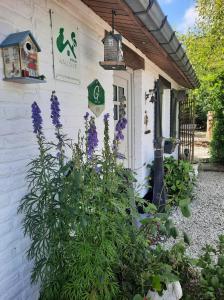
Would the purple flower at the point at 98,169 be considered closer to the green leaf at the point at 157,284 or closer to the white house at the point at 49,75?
the white house at the point at 49,75

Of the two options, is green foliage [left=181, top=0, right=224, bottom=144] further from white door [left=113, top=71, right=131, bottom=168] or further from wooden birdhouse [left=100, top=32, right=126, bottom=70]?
wooden birdhouse [left=100, top=32, right=126, bottom=70]

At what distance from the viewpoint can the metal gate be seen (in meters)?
8.87

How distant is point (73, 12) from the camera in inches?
88.7

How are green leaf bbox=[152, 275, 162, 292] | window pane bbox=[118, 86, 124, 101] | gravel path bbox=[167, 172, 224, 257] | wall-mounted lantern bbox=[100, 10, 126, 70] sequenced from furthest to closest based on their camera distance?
A: window pane bbox=[118, 86, 124, 101] < gravel path bbox=[167, 172, 224, 257] < wall-mounted lantern bbox=[100, 10, 126, 70] < green leaf bbox=[152, 275, 162, 292]

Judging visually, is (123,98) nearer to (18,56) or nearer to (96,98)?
(96,98)

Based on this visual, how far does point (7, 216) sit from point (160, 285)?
3.77ft

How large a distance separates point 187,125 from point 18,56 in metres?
8.32

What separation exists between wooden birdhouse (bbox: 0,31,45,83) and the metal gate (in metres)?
7.53

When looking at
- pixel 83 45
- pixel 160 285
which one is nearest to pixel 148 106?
pixel 83 45

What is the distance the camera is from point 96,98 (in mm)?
2789

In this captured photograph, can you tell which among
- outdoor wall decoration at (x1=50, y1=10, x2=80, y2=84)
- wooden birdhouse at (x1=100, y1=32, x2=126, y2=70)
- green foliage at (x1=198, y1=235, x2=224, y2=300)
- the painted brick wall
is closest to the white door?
wooden birdhouse at (x1=100, y1=32, x2=126, y2=70)

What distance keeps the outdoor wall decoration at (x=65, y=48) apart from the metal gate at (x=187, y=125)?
6.80 m

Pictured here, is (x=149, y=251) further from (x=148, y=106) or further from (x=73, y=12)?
(x=148, y=106)

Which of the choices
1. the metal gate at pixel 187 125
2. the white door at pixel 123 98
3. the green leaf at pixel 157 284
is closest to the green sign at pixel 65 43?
the white door at pixel 123 98
